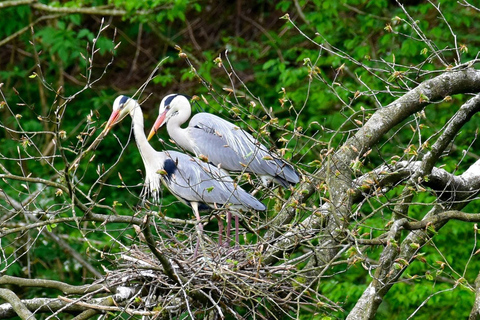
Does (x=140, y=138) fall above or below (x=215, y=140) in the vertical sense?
above

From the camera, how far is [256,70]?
32.7 ft

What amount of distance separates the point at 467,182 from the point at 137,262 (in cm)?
182

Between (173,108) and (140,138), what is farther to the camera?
(173,108)

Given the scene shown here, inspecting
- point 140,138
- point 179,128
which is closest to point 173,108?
point 179,128

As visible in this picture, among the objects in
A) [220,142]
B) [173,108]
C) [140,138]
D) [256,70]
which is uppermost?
[140,138]

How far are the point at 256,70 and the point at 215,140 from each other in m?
3.90

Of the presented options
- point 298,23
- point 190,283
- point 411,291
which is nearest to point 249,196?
point 190,283

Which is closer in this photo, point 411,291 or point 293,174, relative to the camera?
point 293,174

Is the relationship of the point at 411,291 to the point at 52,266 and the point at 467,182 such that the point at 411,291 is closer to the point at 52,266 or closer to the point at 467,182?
the point at 467,182

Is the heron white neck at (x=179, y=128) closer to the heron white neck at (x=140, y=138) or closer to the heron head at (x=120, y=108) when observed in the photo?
the heron head at (x=120, y=108)

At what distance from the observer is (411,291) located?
7.19 meters

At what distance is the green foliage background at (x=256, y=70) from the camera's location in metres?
7.64

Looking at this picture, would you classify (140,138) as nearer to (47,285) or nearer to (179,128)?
(179,128)

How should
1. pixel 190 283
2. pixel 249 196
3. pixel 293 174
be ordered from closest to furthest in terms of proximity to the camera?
pixel 190 283 < pixel 249 196 < pixel 293 174
